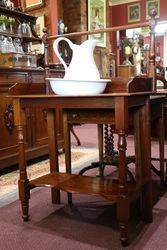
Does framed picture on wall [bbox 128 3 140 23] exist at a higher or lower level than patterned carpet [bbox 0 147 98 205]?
higher

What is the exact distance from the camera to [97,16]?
22.9 feet

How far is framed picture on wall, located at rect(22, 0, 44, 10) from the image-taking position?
5517 millimetres

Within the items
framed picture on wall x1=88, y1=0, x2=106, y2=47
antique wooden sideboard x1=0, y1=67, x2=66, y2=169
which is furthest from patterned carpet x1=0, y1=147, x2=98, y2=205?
framed picture on wall x1=88, y1=0, x2=106, y2=47

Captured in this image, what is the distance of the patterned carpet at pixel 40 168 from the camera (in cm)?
239

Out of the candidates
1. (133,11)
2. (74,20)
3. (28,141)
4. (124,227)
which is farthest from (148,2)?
(124,227)

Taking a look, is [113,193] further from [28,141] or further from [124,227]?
[28,141]

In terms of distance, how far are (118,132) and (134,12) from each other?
7.77 metres

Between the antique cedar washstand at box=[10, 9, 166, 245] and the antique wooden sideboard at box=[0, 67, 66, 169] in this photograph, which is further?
the antique wooden sideboard at box=[0, 67, 66, 169]

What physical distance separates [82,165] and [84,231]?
140 cm

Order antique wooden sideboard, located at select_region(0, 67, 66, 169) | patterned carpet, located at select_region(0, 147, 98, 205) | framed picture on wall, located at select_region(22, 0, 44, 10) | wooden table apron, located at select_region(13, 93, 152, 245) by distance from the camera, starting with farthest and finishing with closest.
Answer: framed picture on wall, located at select_region(22, 0, 44, 10) → antique wooden sideboard, located at select_region(0, 67, 66, 169) → patterned carpet, located at select_region(0, 147, 98, 205) → wooden table apron, located at select_region(13, 93, 152, 245)

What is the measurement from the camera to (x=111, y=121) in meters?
1.82

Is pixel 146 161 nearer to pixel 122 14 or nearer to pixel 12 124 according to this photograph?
pixel 12 124

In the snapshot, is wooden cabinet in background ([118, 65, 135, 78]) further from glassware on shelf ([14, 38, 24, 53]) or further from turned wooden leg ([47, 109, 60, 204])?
turned wooden leg ([47, 109, 60, 204])

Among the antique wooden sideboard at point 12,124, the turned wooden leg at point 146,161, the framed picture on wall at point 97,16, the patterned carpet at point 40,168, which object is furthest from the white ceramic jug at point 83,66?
the framed picture on wall at point 97,16
